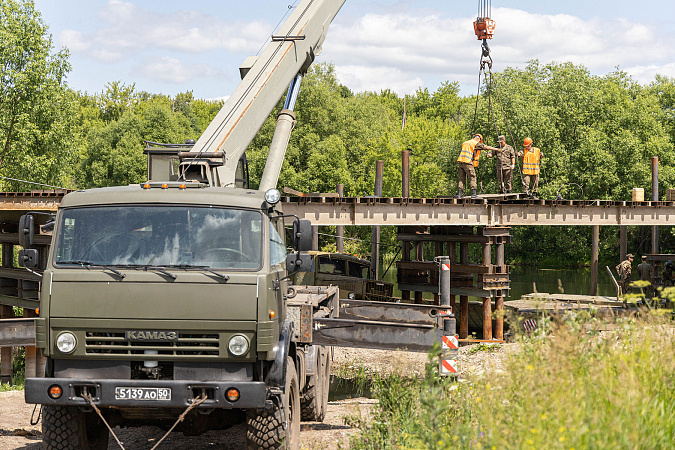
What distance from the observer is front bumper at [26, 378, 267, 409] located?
20.2 feet

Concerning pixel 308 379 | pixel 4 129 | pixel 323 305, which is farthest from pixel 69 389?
pixel 4 129

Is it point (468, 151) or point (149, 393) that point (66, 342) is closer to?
point (149, 393)

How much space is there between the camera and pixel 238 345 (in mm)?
6324

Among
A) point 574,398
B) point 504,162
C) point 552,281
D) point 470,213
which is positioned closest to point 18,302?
point 470,213

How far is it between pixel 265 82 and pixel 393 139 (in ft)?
147

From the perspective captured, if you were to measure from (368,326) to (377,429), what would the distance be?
1.60 m

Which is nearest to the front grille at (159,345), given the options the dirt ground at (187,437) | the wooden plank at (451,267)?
the dirt ground at (187,437)

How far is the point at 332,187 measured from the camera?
50438 millimetres

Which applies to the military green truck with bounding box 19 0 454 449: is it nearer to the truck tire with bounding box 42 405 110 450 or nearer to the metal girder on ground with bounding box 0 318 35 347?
the truck tire with bounding box 42 405 110 450

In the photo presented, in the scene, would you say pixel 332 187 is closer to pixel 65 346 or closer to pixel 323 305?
pixel 323 305

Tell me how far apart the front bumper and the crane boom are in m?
5.60

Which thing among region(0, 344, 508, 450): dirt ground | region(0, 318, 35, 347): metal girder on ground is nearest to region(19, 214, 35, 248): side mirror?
region(0, 344, 508, 450): dirt ground

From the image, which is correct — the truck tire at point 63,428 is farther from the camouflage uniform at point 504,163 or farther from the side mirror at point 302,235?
the camouflage uniform at point 504,163

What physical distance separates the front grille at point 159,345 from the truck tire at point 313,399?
11.5ft
